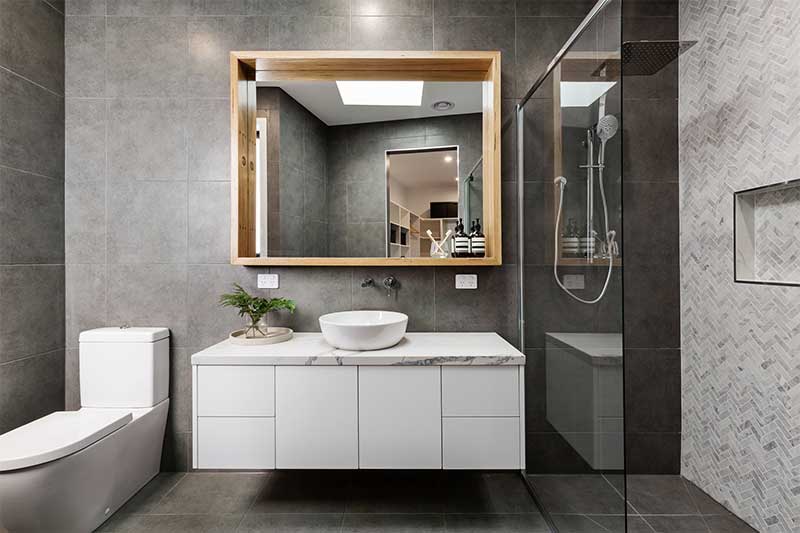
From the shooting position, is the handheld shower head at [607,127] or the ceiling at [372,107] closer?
the handheld shower head at [607,127]

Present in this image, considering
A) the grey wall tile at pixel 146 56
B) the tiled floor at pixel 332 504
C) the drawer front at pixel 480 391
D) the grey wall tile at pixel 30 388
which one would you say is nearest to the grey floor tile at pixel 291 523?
the tiled floor at pixel 332 504

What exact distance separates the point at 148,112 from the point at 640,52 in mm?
2562

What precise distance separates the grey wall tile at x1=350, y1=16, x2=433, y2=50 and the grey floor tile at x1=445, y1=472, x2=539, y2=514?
2.32 meters

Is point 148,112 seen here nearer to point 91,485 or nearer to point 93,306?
point 93,306

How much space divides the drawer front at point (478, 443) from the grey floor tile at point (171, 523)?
3.36 feet

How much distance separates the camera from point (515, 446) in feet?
5.69

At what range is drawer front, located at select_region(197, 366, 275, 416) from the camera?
1.76 m

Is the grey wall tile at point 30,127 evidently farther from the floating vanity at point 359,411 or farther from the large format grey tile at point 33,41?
the floating vanity at point 359,411

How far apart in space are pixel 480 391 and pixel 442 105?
4.95 feet

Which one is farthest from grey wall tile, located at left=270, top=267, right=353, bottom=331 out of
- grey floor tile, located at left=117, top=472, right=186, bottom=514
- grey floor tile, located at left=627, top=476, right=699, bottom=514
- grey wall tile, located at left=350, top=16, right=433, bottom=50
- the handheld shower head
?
grey floor tile, located at left=627, top=476, right=699, bottom=514

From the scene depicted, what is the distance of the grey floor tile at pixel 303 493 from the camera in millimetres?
1976

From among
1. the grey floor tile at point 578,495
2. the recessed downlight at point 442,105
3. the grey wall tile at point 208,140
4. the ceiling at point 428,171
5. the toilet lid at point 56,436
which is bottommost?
the grey floor tile at point 578,495

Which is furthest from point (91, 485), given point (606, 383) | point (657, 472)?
point (657, 472)

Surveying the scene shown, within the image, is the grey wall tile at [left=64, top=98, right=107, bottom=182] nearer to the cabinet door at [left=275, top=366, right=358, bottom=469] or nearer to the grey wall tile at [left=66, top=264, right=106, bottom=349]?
the grey wall tile at [left=66, top=264, right=106, bottom=349]
